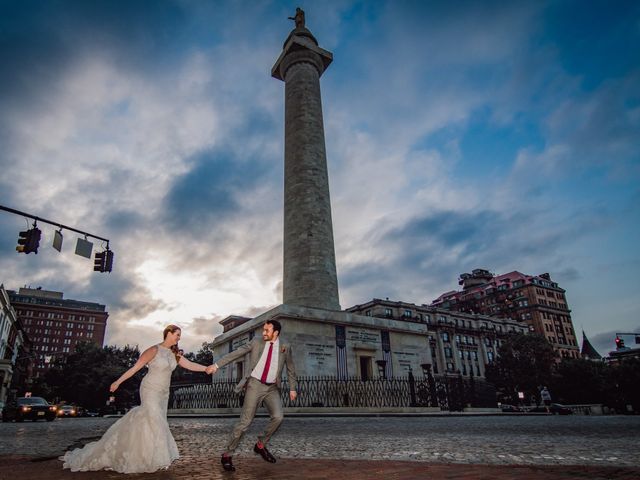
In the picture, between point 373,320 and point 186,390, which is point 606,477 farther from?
point 186,390

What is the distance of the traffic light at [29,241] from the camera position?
1455 cm

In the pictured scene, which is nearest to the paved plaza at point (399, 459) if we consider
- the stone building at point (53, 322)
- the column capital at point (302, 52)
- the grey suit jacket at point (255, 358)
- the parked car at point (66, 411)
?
the grey suit jacket at point (255, 358)

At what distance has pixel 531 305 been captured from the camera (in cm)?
9512

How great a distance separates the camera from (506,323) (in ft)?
294

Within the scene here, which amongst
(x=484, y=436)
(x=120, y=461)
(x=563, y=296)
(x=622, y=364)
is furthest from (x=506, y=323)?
(x=120, y=461)

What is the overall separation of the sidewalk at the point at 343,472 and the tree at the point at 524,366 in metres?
63.3

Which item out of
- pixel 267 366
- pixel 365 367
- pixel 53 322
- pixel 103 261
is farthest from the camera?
Result: pixel 53 322

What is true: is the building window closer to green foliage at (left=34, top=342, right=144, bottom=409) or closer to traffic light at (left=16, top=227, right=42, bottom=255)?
traffic light at (left=16, top=227, right=42, bottom=255)

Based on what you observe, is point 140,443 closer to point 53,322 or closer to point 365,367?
point 365,367

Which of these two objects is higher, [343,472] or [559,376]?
[559,376]

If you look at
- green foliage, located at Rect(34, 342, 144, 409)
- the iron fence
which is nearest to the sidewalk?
the iron fence

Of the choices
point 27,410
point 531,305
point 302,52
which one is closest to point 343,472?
point 27,410

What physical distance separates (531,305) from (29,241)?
100590 millimetres

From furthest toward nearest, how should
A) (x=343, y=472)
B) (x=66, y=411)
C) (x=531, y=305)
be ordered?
(x=531, y=305) → (x=66, y=411) → (x=343, y=472)
